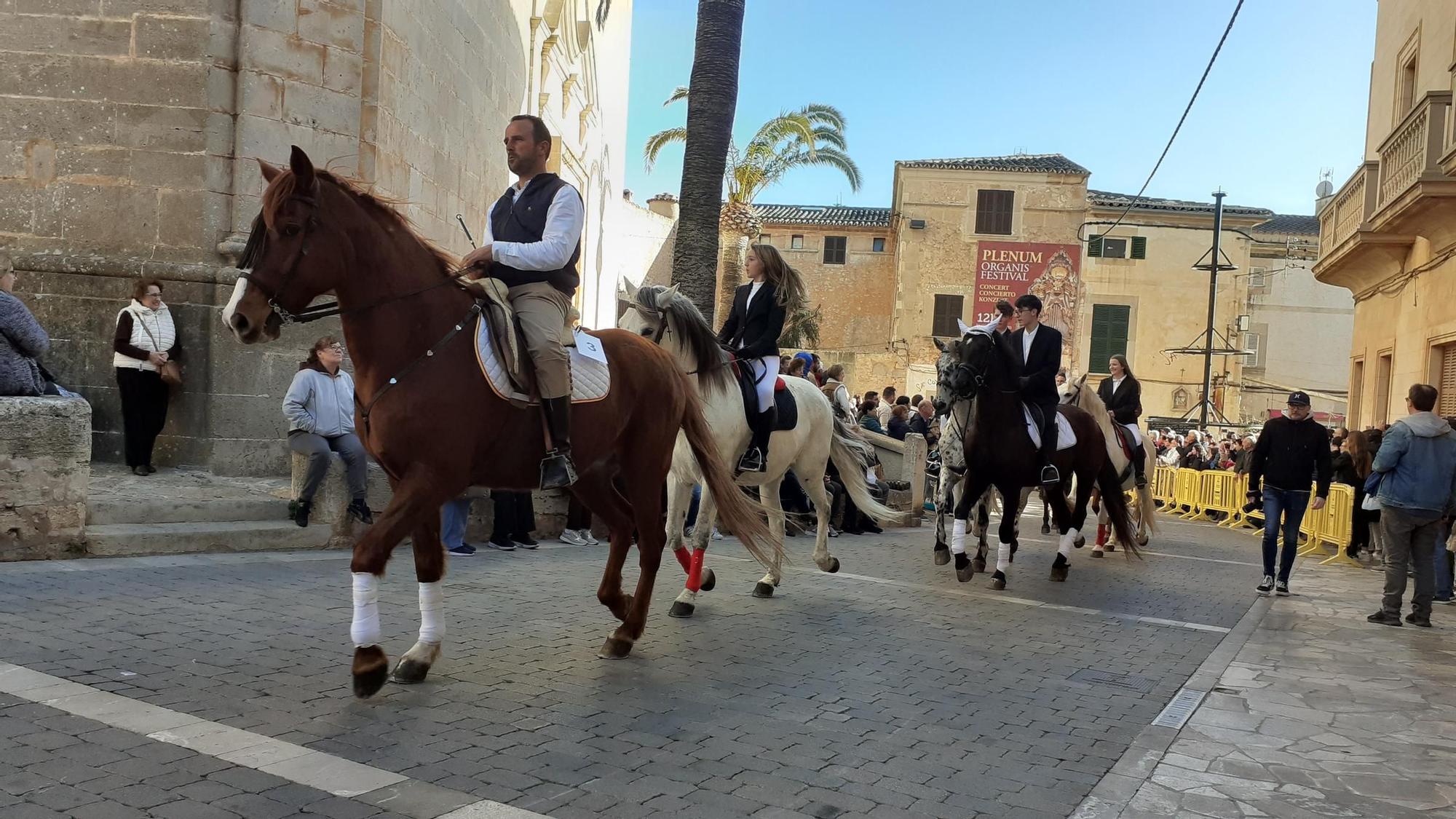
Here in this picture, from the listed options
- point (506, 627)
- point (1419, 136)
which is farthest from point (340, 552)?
point (1419, 136)

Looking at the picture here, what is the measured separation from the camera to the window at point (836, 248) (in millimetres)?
50031

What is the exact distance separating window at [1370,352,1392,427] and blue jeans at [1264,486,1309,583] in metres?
10.2

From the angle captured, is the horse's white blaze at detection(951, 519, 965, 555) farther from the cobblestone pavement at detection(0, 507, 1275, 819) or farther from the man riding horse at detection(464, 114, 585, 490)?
the man riding horse at detection(464, 114, 585, 490)

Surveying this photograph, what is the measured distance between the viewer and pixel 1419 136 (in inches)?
608

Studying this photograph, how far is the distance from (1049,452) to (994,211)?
38.8m

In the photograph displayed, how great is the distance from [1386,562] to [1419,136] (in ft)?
30.0

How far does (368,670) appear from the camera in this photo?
468 cm

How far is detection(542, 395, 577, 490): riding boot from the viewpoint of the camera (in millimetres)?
5340

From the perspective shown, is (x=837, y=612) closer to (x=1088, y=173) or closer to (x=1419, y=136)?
(x=1419, y=136)

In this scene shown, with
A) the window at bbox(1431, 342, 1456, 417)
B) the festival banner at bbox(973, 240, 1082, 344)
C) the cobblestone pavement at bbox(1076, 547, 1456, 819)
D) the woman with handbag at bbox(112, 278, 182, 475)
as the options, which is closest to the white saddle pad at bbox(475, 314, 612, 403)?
the cobblestone pavement at bbox(1076, 547, 1456, 819)

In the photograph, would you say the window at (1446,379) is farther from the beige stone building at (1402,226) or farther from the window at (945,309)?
the window at (945,309)

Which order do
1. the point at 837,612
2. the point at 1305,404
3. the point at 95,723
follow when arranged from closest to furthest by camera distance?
the point at 95,723 → the point at 837,612 → the point at 1305,404

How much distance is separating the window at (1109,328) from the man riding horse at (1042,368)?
38.5m

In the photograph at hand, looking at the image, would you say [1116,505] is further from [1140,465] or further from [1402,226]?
[1402,226]
